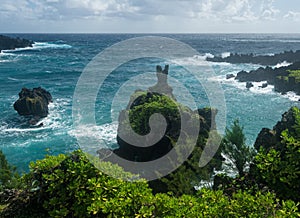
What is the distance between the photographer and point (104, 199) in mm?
8711

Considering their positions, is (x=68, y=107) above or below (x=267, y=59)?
below

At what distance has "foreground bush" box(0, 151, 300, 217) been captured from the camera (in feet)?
26.1

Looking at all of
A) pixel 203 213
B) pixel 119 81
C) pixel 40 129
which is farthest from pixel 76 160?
pixel 119 81

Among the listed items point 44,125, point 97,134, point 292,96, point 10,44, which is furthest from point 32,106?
point 10,44

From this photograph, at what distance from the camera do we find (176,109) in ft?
80.7

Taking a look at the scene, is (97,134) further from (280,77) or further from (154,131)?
(280,77)

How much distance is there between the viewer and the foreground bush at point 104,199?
26.1ft

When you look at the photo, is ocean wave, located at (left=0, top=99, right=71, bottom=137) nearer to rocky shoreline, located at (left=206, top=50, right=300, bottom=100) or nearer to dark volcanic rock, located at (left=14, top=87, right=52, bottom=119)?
dark volcanic rock, located at (left=14, top=87, right=52, bottom=119)

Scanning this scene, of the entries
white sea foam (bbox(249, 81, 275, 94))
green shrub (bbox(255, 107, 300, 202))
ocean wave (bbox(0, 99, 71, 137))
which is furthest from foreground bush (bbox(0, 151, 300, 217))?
white sea foam (bbox(249, 81, 275, 94))

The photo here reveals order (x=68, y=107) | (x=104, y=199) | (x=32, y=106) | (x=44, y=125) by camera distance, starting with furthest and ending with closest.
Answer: (x=68, y=107) → (x=32, y=106) → (x=44, y=125) → (x=104, y=199)

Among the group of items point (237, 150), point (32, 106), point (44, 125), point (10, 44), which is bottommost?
point (44, 125)

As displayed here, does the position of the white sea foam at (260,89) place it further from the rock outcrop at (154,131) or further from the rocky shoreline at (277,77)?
Result: the rock outcrop at (154,131)

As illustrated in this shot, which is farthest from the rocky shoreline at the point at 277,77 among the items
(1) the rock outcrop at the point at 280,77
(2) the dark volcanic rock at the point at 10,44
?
(2) the dark volcanic rock at the point at 10,44

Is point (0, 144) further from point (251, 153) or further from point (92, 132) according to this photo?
point (251, 153)
